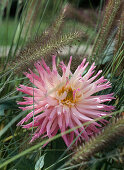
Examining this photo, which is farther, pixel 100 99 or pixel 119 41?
pixel 119 41

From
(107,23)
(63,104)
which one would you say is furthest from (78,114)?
(107,23)

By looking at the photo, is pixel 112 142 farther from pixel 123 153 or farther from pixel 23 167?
pixel 23 167

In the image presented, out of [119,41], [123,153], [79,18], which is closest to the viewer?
[123,153]

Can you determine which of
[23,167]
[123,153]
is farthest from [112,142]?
[23,167]

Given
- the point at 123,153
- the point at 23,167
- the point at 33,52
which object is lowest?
the point at 23,167

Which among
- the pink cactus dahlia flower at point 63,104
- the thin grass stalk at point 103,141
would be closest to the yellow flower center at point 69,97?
the pink cactus dahlia flower at point 63,104

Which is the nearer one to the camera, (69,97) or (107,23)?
(69,97)

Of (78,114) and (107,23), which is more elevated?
(107,23)

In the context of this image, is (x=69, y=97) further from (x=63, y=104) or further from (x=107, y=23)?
(x=107, y=23)

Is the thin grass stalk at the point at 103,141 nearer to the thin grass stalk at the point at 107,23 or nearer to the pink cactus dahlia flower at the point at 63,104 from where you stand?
the pink cactus dahlia flower at the point at 63,104
